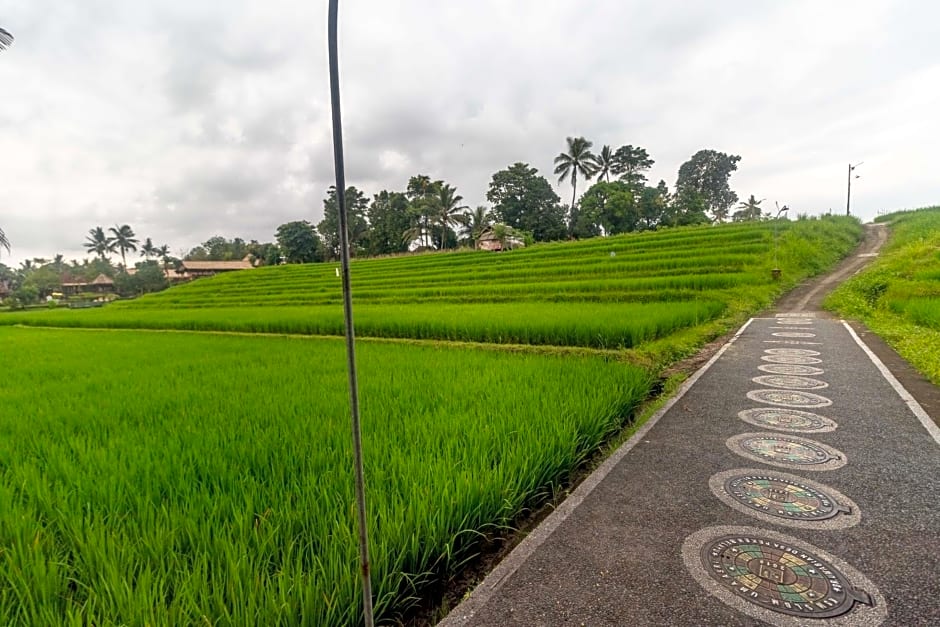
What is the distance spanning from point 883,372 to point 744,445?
3090 millimetres

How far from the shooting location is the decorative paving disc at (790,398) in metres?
3.55

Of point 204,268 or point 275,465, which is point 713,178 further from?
point 204,268

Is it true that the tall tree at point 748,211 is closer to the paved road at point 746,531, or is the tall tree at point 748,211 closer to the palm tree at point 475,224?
the palm tree at point 475,224

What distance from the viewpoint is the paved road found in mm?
1467

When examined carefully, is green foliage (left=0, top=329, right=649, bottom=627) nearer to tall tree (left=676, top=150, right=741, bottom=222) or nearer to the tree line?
the tree line

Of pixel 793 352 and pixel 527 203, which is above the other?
pixel 527 203

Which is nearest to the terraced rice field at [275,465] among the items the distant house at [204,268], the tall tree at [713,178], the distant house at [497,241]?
the distant house at [497,241]

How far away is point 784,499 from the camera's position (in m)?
2.13

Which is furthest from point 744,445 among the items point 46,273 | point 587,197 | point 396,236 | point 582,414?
point 46,273

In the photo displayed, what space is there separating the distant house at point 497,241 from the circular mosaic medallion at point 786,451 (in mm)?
Result: 34815

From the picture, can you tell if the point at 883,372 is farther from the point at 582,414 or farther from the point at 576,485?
the point at 576,485

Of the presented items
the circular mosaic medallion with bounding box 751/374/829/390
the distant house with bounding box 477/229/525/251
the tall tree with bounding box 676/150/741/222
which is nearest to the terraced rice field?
the circular mosaic medallion with bounding box 751/374/829/390

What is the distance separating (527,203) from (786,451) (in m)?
44.4

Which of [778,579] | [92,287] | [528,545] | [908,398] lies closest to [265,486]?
[528,545]
